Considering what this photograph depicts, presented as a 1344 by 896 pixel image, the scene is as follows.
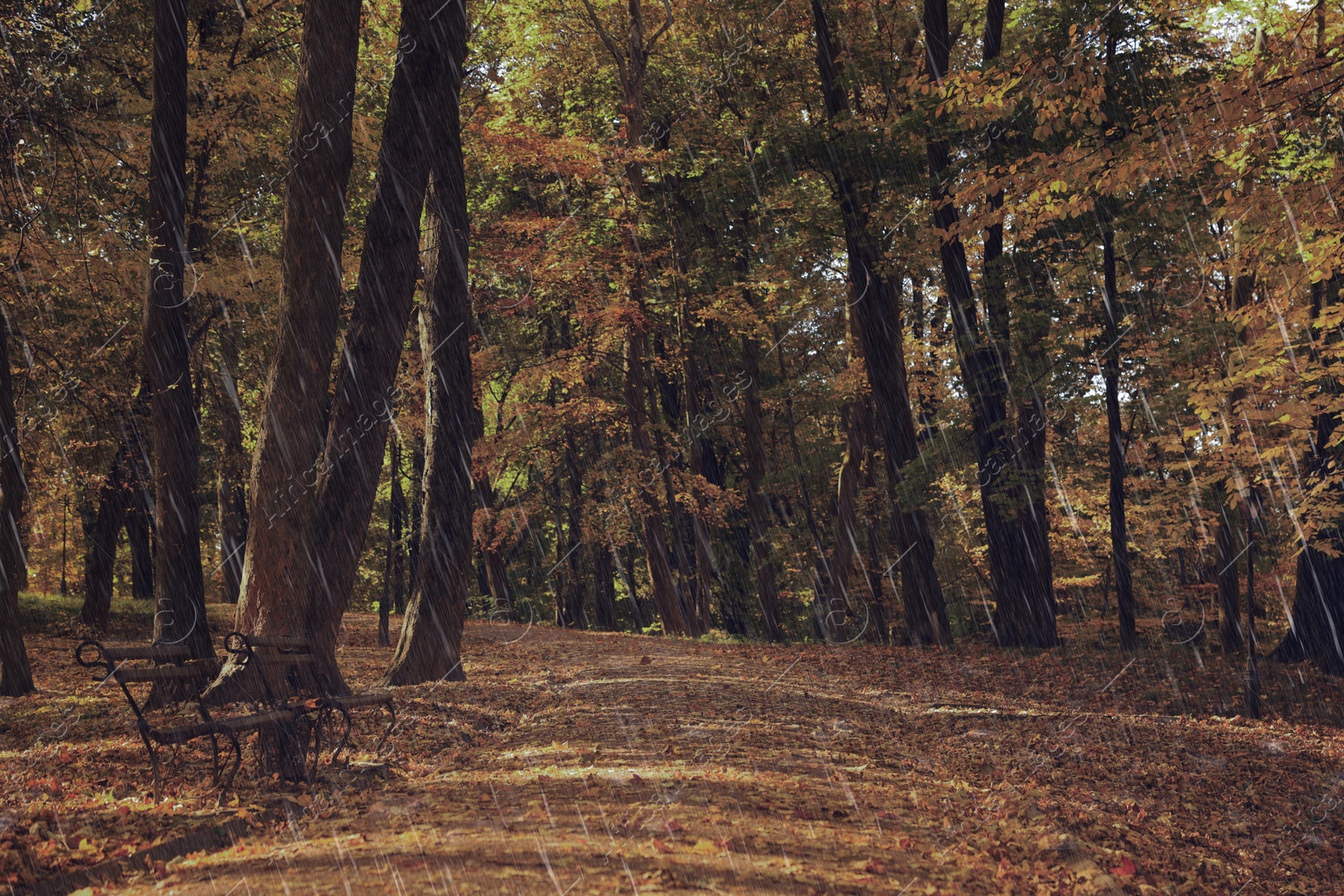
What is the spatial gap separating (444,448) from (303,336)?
3.09 metres

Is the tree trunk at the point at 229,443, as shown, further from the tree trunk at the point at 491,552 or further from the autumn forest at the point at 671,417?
the tree trunk at the point at 491,552

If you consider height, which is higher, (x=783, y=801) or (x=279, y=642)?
(x=279, y=642)

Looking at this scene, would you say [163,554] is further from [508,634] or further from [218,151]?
[508,634]

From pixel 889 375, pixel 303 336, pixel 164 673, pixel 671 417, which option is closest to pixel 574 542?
pixel 671 417

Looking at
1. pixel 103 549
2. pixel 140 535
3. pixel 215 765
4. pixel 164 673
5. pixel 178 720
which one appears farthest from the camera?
pixel 140 535

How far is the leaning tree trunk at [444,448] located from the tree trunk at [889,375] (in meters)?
8.34

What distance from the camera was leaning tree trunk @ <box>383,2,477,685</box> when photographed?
11562 mm

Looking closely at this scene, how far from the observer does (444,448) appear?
12.0 m

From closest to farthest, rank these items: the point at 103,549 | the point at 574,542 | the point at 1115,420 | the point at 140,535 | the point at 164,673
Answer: the point at 164,673, the point at 1115,420, the point at 103,549, the point at 140,535, the point at 574,542

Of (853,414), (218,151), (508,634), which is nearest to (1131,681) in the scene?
(853,414)

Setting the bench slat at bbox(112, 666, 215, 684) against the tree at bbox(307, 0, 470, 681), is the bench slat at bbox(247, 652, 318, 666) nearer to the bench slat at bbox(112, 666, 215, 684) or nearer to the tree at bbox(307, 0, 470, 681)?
the bench slat at bbox(112, 666, 215, 684)

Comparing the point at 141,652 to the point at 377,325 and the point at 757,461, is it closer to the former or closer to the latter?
the point at 377,325

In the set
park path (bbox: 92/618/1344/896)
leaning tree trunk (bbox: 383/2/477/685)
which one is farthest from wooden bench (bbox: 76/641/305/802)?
leaning tree trunk (bbox: 383/2/477/685)

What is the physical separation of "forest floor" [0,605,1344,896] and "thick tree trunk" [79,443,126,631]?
16.7ft
